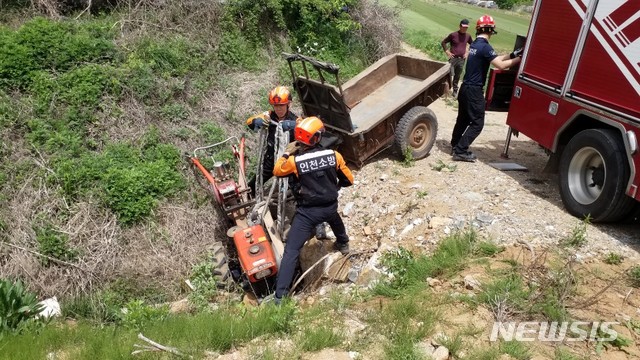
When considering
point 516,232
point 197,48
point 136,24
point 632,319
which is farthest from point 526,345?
point 136,24

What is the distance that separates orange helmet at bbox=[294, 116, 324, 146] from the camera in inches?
193

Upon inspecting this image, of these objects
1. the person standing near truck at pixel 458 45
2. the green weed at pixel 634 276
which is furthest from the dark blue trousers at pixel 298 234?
the person standing near truck at pixel 458 45

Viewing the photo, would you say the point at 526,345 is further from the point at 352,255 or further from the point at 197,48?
the point at 197,48

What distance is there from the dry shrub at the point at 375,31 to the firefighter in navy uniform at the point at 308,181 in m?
7.48

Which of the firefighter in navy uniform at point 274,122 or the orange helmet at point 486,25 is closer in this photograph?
the firefighter in navy uniform at point 274,122

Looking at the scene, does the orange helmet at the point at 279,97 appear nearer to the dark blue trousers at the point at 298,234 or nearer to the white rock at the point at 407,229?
the dark blue trousers at the point at 298,234

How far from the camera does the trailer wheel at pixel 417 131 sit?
703cm

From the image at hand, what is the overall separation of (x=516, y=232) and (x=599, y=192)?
1.22 meters

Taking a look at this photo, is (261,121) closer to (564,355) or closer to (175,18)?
(564,355)

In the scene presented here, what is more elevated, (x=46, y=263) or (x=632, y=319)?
(x=632, y=319)

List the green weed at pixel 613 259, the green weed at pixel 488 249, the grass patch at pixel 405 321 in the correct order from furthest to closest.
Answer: the green weed at pixel 488 249 < the green weed at pixel 613 259 < the grass patch at pixel 405 321

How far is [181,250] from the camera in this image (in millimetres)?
6078

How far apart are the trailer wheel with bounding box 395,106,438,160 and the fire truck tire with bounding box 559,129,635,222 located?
6.64ft

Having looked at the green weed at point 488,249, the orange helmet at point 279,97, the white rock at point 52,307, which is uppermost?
the orange helmet at point 279,97
